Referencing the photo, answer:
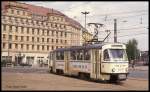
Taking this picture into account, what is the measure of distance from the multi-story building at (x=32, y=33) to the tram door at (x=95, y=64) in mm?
61952

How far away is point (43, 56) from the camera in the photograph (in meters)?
103

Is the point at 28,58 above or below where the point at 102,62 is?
below

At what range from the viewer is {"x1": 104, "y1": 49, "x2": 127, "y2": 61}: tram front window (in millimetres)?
26203

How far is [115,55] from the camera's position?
26.4m

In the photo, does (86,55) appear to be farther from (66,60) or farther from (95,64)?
(66,60)

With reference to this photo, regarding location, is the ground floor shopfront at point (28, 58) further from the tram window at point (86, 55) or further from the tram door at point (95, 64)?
the tram door at point (95, 64)

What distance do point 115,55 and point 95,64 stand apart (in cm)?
151

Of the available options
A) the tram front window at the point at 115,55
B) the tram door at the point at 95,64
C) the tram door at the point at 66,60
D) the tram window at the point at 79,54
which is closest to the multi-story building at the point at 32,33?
the tram door at the point at 66,60

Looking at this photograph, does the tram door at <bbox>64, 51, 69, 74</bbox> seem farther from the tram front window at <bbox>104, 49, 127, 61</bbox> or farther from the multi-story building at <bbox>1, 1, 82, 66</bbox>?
the multi-story building at <bbox>1, 1, 82, 66</bbox>

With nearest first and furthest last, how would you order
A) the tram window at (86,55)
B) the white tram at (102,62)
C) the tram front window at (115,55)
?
1. the white tram at (102,62)
2. the tram front window at (115,55)
3. the tram window at (86,55)

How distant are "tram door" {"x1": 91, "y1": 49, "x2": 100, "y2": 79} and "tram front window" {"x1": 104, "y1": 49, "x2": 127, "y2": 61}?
679 mm

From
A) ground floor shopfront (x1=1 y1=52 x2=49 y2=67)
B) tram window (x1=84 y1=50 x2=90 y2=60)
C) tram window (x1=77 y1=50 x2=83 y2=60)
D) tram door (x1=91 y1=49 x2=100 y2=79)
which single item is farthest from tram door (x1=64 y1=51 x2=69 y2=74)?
ground floor shopfront (x1=1 y1=52 x2=49 y2=67)

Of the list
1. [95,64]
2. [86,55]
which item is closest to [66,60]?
[86,55]

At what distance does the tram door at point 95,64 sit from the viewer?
26562 mm
